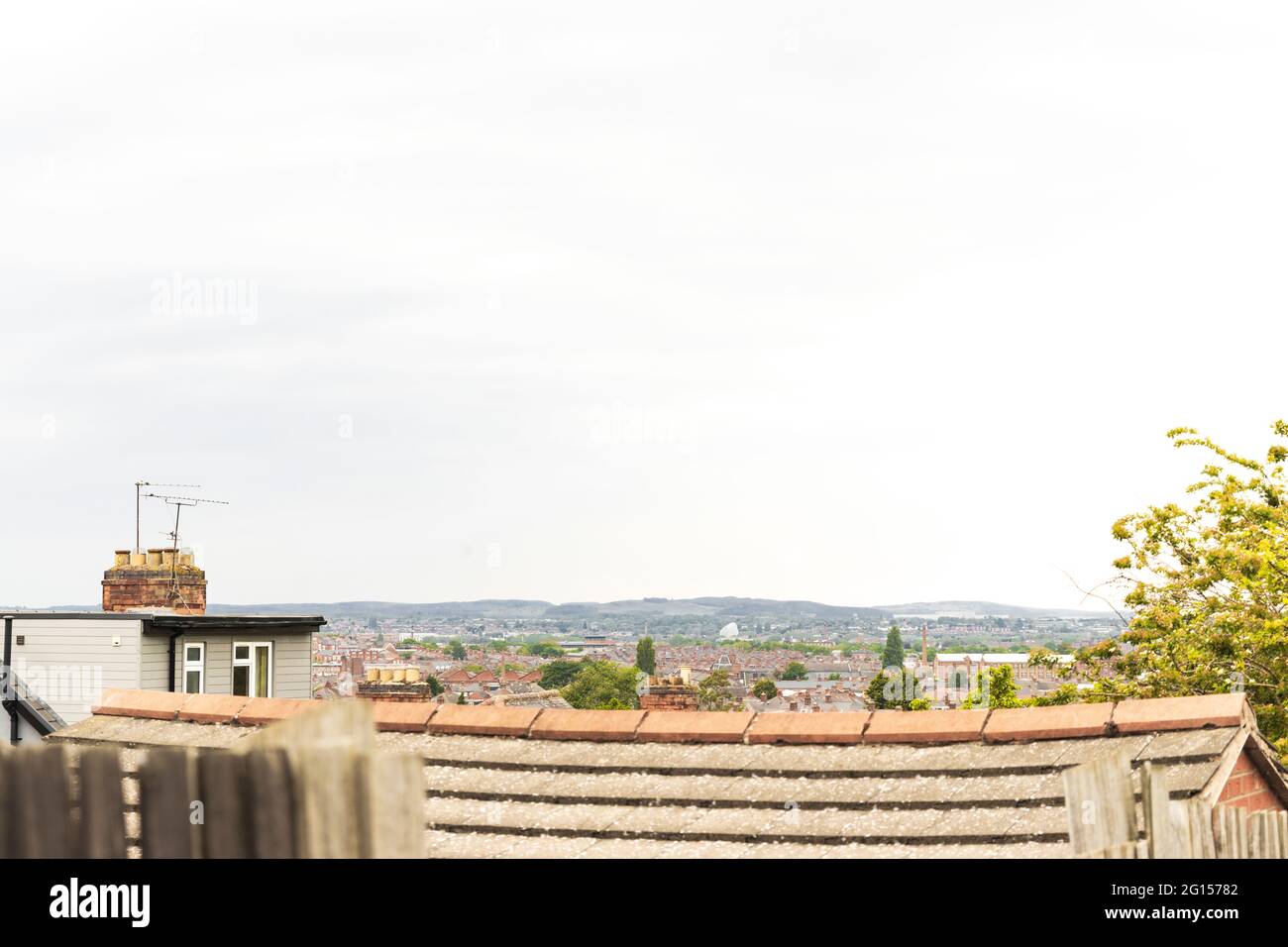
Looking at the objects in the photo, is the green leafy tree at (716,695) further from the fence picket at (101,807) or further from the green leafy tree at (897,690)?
the fence picket at (101,807)

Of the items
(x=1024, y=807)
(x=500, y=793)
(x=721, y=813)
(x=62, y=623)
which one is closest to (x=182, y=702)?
(x=500, y=793)

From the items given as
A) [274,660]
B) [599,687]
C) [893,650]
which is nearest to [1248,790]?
[274,660]

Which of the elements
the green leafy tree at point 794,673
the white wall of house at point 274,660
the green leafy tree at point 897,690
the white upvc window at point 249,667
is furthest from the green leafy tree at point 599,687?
the white upvc window at point 249,667

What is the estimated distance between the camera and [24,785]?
7.01ft

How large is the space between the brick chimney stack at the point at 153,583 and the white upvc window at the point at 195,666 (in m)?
4.29

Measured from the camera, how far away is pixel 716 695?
240 ft

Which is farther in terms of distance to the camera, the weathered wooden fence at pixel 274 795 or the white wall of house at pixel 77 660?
the white wall of house at pixel 77 660

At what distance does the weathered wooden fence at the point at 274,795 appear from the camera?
7.23 feet

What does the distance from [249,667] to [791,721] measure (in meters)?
22.3

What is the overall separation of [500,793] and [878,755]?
1.78m

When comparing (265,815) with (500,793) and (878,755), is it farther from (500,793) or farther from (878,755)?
(878,755)

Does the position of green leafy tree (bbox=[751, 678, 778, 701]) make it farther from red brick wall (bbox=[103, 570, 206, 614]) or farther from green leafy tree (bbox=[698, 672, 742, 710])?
red brick wall (bbox=[103, 570, 206, 614])
